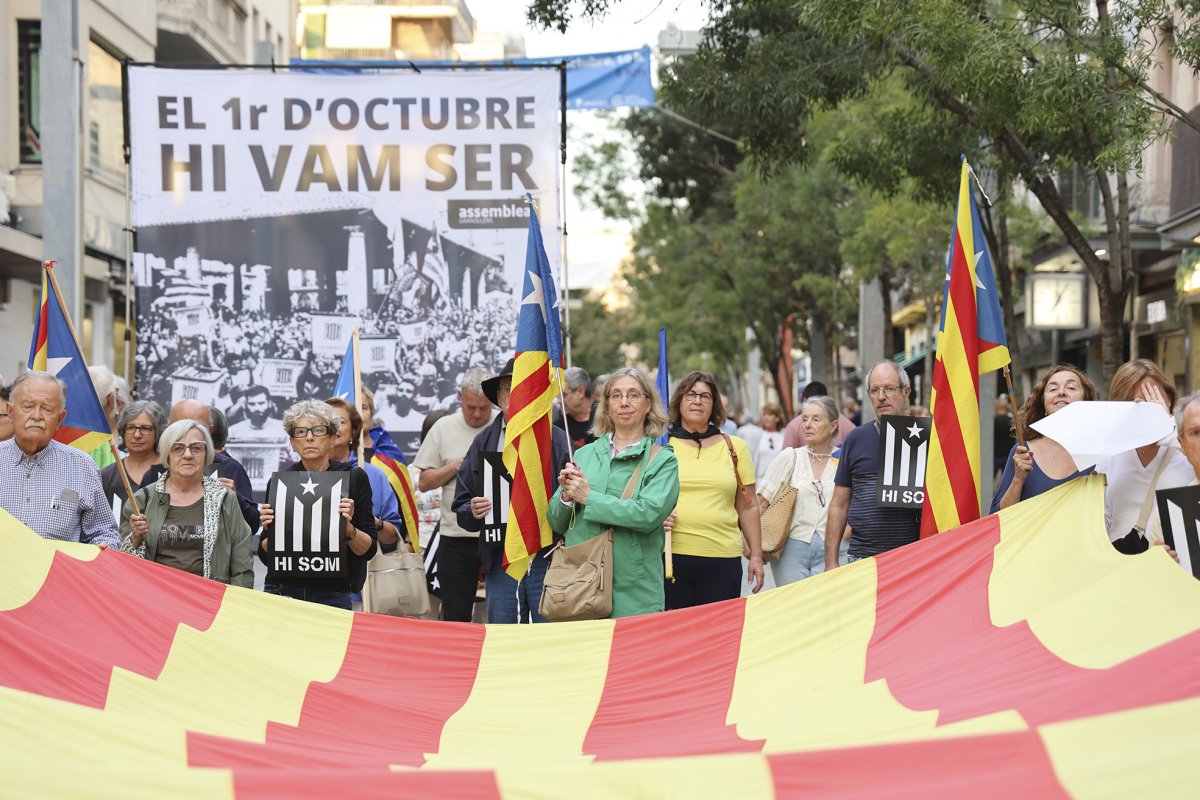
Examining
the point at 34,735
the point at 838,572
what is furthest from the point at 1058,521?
the point at 34,735

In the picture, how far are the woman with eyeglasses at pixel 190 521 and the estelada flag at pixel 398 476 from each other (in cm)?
203

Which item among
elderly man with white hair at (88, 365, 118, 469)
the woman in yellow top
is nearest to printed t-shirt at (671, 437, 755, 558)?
the woman in yellow top

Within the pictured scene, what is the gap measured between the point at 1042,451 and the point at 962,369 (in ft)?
2.12

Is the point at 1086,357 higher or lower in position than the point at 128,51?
lower

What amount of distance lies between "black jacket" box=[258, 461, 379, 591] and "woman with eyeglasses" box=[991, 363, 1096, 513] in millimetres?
2968

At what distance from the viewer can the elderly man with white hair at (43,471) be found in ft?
21.5

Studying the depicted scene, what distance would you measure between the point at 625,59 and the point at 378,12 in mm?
73182

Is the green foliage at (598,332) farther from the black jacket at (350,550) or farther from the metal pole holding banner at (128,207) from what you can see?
the black jacket at (350,550)

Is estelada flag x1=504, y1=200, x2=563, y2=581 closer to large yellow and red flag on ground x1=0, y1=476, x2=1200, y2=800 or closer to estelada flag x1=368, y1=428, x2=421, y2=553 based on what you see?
large yellow and red flag on ground x1=0, y1=476, x2=1200, y2=800

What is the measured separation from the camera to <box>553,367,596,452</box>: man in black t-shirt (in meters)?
9.62


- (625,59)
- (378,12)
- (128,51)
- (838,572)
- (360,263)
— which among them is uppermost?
Result: (378,12)

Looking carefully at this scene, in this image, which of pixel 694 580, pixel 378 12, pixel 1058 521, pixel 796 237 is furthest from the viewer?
pixel 378 12

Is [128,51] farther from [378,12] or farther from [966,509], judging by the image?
[378,12]

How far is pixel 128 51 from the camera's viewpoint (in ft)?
93.9
